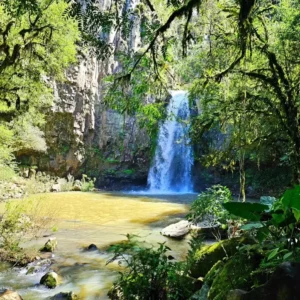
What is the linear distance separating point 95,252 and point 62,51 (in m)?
6.09

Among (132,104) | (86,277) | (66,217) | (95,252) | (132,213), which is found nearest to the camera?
(86,277)

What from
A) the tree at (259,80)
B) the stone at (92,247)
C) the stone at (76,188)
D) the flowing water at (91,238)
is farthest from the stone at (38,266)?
the stone at (76,188)

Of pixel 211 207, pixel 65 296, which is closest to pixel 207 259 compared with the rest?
pixel 65 296

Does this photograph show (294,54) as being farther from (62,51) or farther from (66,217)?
(66,217)

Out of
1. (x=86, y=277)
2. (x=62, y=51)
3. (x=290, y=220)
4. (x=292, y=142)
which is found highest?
(x=62, y=51)

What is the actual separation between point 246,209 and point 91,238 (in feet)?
21.6

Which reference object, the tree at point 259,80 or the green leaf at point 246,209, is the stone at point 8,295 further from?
the tree at point 259,80

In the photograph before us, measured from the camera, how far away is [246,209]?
6.91 feet

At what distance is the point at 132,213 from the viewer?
467 inches

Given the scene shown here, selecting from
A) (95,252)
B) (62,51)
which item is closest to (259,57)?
(95,252)

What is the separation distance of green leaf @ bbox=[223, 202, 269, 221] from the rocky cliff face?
18768 mm

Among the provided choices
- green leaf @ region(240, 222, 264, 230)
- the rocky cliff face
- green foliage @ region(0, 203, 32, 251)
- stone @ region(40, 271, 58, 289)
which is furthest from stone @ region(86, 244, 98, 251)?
the rocky cliff face

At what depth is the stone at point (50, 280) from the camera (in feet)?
16.5

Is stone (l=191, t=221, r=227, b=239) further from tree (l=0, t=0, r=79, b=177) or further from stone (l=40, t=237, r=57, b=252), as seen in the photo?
tree (l=0, t=0, r=79, b=177)
